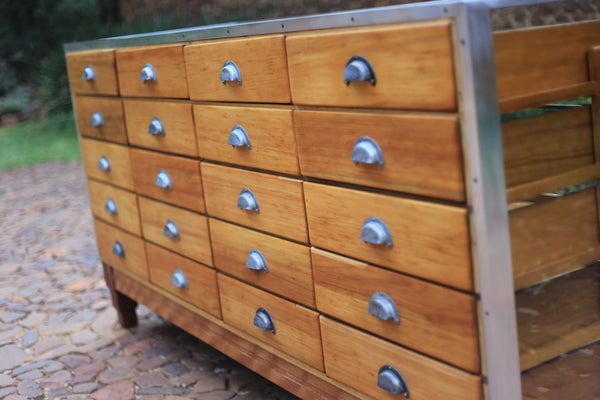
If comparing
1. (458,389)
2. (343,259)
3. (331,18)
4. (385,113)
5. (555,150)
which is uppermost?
(331,18)

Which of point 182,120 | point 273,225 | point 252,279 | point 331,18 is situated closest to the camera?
point 331,18

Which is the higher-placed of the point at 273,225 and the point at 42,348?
the point at 273,225

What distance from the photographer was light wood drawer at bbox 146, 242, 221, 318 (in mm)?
3070

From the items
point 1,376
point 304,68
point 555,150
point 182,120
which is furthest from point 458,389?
point 1,376

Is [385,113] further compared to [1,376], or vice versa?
[1,376]

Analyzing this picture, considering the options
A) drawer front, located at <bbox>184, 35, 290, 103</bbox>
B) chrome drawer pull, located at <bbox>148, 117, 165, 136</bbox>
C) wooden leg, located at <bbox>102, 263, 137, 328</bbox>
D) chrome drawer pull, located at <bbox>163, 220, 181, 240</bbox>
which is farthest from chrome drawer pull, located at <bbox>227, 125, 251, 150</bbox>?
wooden leg, located at <bbox>102, 263, 137, 328</bbox>

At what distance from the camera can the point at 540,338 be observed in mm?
1951

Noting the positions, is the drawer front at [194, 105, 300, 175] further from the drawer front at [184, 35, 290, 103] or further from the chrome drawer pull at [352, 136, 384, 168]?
the chrome drawer pull at [352, 136, 384, 168]

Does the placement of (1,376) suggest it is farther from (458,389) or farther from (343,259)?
(458,389)

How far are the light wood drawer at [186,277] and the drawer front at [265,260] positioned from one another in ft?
0.48

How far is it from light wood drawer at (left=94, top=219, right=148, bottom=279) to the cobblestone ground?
1.45ft

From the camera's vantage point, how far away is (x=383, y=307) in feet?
6.75

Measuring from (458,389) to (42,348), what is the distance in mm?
2778

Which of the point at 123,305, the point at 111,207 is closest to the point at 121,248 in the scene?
the point at 111,207
